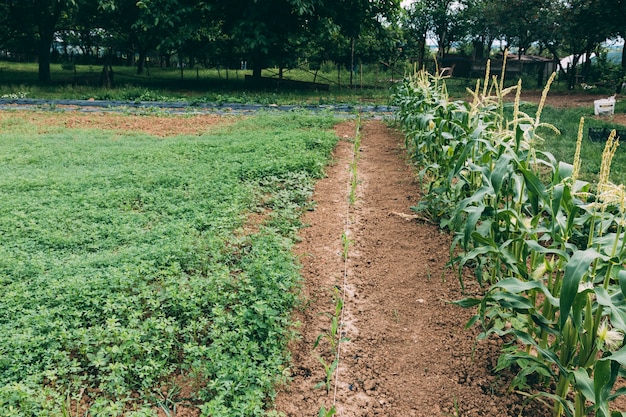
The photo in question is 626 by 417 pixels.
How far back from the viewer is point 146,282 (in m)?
3.59

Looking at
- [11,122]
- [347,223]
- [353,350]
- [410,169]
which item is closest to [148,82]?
[11,122]

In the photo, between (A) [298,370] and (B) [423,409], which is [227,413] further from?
(B) [423,409]

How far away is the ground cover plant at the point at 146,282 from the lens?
267cm

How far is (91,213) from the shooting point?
4852mm

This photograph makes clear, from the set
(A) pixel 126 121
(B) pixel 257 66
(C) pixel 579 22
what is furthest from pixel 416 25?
(A) pixel 126 121

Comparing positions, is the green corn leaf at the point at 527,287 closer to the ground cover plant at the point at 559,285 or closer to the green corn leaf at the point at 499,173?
the ground cover plant at the point at 559,285

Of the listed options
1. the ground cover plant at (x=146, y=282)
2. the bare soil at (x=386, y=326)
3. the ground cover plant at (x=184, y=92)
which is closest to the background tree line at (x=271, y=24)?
the ground cover plant at (x=184, y=92)

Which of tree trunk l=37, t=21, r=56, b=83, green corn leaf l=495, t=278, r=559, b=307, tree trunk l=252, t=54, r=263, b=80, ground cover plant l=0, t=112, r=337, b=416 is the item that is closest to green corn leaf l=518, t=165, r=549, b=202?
green corn leaf l=495, t=278, r=559, b=307

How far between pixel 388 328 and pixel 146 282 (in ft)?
5.70

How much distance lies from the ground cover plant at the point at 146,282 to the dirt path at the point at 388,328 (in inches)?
9.3

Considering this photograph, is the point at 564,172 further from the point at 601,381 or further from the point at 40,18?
the point at 40,18

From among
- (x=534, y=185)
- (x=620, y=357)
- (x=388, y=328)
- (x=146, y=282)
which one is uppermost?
(x=534, y=185)

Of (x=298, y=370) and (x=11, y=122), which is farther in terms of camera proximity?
(x=11, y=122)

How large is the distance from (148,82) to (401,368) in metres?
18.6
